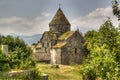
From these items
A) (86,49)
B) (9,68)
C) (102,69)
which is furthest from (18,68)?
(86,49)

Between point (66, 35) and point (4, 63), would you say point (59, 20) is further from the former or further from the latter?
point (4, 63)

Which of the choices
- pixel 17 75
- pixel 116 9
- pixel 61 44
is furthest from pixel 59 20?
pixel 116 9

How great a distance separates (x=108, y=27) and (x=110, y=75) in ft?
9.85

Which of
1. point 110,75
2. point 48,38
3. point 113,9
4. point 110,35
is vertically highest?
point 48,38

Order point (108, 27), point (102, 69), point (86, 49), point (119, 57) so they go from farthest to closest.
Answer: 1. point (86, 49)
2. point (102, 69)
3. point (108, 27)
4. point (119, 57)

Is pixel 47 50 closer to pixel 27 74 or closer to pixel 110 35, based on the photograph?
pixel 27 74

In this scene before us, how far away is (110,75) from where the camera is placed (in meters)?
18.8

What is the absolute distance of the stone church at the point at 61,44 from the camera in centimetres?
8169

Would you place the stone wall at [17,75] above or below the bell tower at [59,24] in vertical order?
below

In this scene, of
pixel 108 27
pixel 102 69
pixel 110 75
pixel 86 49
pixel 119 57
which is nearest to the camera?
pixel 119 57

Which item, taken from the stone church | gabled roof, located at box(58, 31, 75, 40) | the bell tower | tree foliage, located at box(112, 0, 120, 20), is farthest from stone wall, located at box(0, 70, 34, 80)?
the bell tower

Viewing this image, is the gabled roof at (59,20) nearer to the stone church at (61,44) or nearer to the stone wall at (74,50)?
the stone church at (61,44)

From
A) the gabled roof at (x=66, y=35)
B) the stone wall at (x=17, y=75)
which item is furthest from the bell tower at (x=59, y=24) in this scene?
the stone wall at (x=17, y=75)

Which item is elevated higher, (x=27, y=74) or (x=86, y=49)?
(x=86, y=49)
